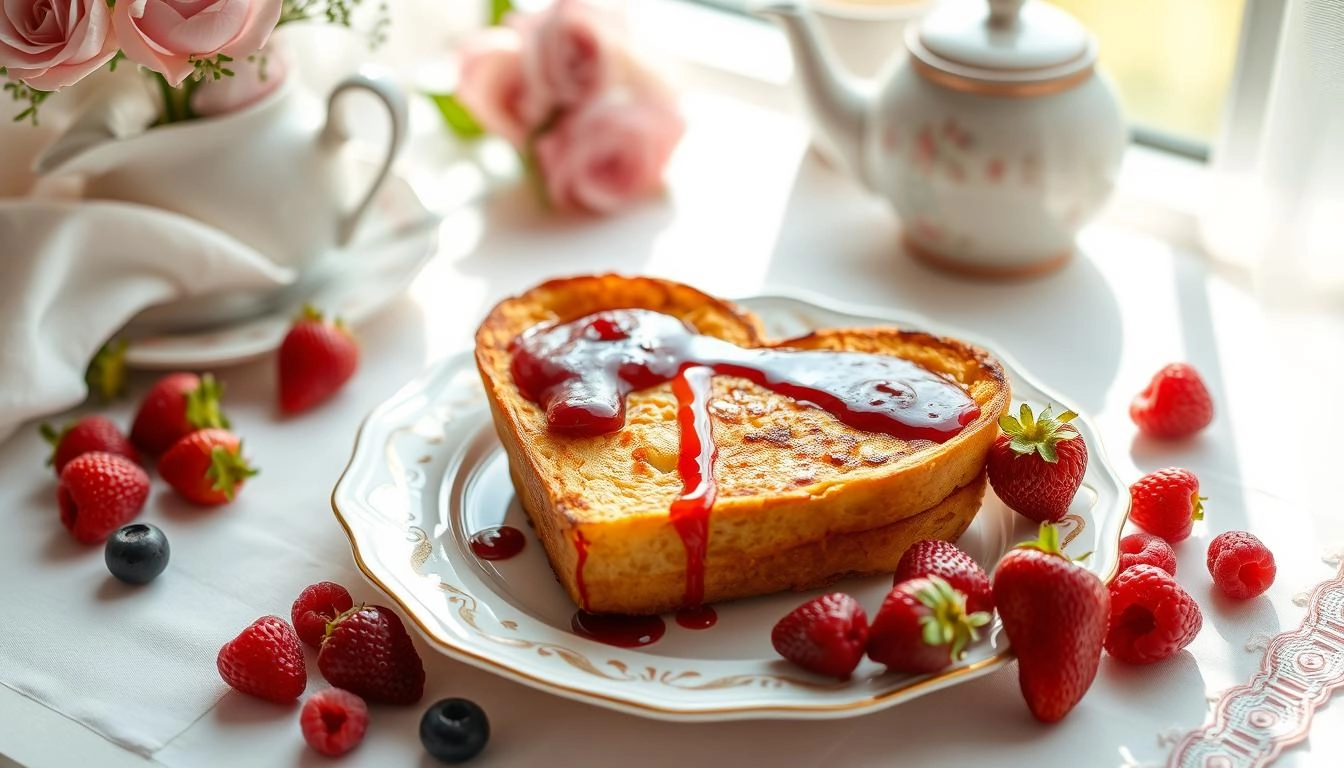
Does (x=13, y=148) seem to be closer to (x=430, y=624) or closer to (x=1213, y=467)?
(x=430, y=624)

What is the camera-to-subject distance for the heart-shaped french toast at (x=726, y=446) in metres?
1.60

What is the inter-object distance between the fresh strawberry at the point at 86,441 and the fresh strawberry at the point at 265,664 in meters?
0.55

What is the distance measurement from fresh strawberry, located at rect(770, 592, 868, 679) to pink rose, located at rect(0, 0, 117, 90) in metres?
1.22

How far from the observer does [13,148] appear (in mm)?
2154

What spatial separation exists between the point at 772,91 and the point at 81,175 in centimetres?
158

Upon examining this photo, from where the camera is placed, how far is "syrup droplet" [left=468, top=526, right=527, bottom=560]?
178cm

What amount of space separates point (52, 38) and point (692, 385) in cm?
101

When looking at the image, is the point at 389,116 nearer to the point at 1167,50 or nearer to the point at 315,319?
the point at 315,319

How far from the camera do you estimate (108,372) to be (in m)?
2.13

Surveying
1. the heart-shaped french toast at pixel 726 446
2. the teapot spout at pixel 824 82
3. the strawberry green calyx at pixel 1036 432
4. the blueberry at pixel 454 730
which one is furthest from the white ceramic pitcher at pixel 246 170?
the strawberry green calyx at pixel 1036 432

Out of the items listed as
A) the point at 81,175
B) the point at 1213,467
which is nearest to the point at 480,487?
the point at 81,175

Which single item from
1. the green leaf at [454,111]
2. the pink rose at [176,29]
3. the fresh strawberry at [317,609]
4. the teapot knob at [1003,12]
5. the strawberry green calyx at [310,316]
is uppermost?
the pink rose at [176,29]

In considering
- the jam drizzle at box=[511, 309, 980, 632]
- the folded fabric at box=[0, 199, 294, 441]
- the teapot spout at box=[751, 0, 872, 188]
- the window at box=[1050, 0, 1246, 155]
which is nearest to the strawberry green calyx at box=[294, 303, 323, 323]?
the folded fabric at box=[0, 199, 294, 441]

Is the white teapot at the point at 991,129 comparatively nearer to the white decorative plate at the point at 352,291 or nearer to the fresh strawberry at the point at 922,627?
the white decorative plate at the point at 352,291
